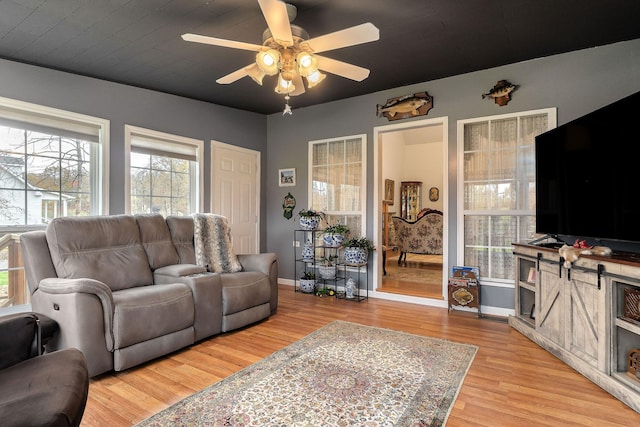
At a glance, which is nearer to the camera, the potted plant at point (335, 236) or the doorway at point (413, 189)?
the doorway at point (413, 189)

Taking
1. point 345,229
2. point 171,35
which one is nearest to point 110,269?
point 171,35

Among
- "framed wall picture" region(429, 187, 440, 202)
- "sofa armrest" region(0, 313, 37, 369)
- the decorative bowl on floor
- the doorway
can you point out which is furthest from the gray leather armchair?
"framed wall picture" region(429, 187, 440, 202)

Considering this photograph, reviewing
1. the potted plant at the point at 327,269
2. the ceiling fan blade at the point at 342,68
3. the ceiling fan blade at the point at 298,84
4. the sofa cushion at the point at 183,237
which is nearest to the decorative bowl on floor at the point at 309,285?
the potted plant at the point at 327,269

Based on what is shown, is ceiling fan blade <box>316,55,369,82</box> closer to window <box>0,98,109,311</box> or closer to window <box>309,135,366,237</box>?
window <box>309,135,366,237</box>

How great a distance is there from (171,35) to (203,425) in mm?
2965

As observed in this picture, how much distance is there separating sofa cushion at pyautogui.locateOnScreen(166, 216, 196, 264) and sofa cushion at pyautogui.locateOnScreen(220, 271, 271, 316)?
535 mm

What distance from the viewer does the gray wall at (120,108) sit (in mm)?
3234

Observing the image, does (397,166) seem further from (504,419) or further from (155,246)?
(504,419)

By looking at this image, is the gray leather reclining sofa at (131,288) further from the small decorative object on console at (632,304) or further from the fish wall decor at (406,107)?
the small decorative object on console at (632,304)

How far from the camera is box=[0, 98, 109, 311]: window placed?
317 cm

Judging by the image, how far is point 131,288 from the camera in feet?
9.62

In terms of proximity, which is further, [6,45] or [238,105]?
[238,105]

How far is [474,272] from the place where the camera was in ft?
12.5

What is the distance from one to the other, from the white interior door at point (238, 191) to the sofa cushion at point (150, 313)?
218cm
